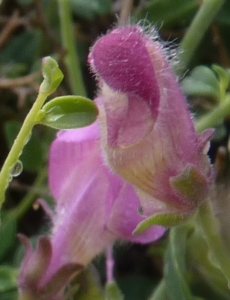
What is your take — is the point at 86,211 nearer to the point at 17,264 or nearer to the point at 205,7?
the point at 17,264

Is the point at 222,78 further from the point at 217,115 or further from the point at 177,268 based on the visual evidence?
the point at 177,268

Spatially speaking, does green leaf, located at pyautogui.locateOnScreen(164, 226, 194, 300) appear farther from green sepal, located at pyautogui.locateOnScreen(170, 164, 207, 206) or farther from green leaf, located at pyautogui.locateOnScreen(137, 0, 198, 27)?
green leaf, located at pyautogui.locateOnScreen(137, 0, 198, 27)

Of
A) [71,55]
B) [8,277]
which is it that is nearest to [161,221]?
[8,277]

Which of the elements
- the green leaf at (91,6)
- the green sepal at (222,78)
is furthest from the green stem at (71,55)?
the green sepal at (222,78)

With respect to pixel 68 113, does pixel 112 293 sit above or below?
below

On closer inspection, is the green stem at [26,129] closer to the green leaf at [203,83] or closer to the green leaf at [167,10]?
the green leaf at [203,83]

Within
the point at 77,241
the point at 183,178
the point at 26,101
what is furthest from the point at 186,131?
the point at 26,101

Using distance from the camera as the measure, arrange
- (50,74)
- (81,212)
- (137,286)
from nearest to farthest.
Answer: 1. (50,74)
2. (81,212)
3. (137,286)
